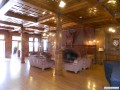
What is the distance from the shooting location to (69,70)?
675cm

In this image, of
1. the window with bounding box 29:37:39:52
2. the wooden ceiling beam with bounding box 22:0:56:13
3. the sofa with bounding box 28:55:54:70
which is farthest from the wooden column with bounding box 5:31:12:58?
the wooden ceiling beam with bounding box 22:0:56:13

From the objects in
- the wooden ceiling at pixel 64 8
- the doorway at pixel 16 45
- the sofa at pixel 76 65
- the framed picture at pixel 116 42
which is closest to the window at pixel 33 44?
the doorway at pixel 16 45

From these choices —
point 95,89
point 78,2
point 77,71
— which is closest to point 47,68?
point 77,71

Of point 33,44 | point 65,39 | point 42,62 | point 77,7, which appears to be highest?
point 77,7

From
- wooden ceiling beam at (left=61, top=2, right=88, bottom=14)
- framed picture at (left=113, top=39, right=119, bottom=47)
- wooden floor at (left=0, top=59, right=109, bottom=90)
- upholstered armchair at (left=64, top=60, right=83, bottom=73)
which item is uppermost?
wooden ceiling beam at (left=61, top=2, right=88, bottom=14)

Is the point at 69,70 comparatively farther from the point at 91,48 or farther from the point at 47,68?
the point at 91,48

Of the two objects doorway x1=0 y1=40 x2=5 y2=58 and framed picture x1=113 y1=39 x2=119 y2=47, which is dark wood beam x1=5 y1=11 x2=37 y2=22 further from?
doorway x1=0 y1=40 x2=5 y2=58

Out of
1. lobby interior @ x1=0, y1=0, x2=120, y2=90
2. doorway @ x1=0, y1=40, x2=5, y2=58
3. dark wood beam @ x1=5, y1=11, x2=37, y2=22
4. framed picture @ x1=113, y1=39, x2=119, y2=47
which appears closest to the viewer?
lobby interior @ x1=0, y1=0, x2=120, y2=90

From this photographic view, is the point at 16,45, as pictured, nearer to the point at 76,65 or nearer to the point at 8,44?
the point at 8,44

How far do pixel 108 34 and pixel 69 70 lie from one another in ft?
14.9

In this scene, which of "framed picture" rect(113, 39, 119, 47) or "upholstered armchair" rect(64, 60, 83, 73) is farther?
"framed picture" rect(113, 39, 119, 47)

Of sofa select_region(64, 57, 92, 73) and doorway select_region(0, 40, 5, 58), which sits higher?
→ doorway select_region(0, 40, 5, 58)

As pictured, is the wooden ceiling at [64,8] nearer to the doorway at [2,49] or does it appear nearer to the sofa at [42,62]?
the sofa at [42,62]

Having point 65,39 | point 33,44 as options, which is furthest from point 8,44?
point 65,39
